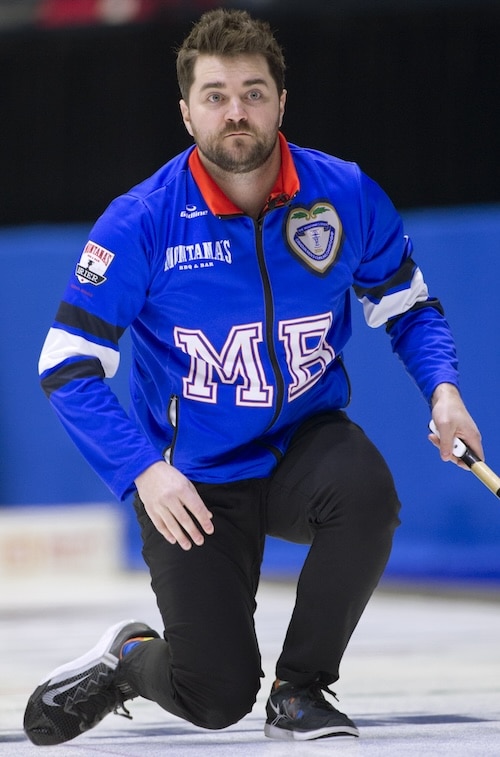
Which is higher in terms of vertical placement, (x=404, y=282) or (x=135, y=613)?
(x=404, y=282)

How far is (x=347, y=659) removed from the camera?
4.87 m

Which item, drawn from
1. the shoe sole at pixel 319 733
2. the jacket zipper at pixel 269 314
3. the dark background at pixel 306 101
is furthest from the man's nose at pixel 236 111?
the dark background at pixel 306 101

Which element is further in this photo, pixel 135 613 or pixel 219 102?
pixel 135 613

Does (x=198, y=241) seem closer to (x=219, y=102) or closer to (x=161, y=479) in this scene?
(x=219, y=102)

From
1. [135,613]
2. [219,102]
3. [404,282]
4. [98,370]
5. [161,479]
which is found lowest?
[135,613]

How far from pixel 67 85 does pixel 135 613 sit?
4.53m

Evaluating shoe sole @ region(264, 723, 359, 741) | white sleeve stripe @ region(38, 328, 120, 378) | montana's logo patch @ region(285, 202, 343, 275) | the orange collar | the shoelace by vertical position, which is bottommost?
Result: shoe sole @ region(264, 723, 359, 741)

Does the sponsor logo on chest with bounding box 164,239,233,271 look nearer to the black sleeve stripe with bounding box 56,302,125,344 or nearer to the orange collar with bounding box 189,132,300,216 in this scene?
the orange collar with bounding box 189,132,300,216

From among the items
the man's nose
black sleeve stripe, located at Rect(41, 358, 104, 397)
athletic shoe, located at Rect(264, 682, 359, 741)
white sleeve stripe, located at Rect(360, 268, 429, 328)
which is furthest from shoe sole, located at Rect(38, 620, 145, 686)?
the man's nose

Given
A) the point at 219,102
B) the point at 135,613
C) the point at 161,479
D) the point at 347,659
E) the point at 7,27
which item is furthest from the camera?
the point at 7,27

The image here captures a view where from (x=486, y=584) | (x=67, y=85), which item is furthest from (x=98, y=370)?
(x=67, y=85)

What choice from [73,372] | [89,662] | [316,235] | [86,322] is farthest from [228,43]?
[89,662]

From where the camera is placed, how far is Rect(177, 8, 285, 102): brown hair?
3164mm

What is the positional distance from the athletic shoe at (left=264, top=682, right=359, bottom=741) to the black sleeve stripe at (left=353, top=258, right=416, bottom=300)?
36.3 inches
